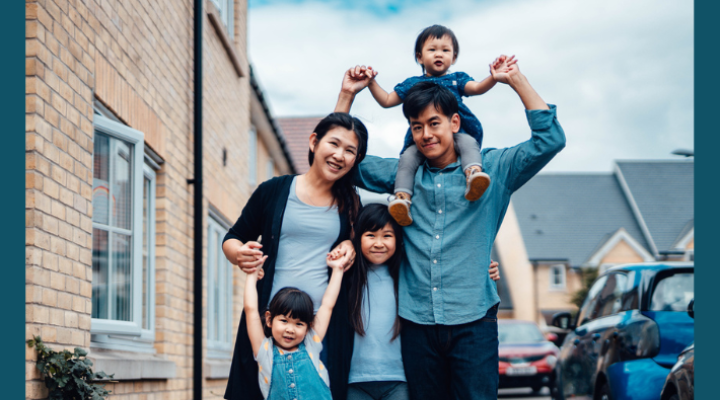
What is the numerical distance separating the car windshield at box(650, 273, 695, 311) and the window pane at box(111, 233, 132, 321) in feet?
13.5

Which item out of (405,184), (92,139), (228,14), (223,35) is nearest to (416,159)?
(405,184)

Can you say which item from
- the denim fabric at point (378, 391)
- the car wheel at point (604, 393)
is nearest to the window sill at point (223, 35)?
the car wheel at point (604, 393)

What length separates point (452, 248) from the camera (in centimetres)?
336

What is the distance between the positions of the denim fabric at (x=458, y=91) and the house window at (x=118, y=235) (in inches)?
88.5

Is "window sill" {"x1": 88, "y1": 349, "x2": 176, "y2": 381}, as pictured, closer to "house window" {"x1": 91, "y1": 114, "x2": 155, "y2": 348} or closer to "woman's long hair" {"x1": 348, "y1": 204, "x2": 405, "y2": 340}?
"house window" {"x1": 91, "y1": 114, "x2": 155, "y2": 348}

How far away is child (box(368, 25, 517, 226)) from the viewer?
3.35 m

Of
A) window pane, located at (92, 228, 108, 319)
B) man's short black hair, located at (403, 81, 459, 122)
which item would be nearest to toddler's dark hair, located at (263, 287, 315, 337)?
man's short black hair, located at (403, 81, 459, 122)

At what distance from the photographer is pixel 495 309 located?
11.2ft

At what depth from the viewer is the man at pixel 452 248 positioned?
3279mm

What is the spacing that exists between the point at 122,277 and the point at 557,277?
123ft

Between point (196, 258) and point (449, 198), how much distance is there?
4.47 m

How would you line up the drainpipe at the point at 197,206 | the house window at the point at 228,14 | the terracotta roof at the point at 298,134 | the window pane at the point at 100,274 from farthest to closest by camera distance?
the terracotta roof at the point at 298,134, the house window at the point at 228,14, the drainpipe at the point at 197,206, the window pane at the point at 100,274

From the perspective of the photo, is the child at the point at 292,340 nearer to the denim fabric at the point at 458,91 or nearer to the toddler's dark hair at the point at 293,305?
the toddler's dark hair at the point at 293,305

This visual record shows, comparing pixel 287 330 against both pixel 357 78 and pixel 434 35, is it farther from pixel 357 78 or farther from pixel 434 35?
pixel 434 35
